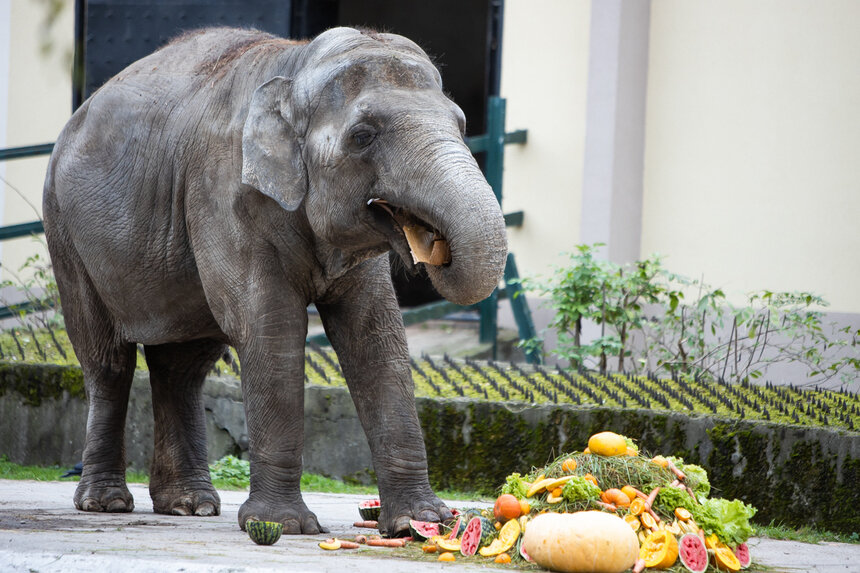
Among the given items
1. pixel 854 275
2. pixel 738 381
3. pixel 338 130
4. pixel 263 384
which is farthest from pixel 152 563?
pixel 854 275

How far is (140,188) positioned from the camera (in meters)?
6.46

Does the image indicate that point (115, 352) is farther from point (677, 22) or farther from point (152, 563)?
point (677, 22)

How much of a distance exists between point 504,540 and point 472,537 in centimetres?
13

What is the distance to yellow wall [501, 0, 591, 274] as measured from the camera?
12.1 metres

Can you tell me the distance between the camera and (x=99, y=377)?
704 cm

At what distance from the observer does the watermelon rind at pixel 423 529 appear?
5.51 m

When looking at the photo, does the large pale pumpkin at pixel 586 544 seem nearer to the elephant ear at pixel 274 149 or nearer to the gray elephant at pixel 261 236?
the gray elephant at pixel 261 236

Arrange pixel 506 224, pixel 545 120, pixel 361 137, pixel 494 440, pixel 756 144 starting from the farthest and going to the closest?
pixel 545 120
pixel 506 224
pixel 756 144
pixel 494 440
pixel 361 137

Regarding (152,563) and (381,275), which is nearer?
(152,563)

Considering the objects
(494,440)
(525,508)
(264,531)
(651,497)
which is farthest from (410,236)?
(494,440)

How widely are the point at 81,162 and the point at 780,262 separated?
6.49m

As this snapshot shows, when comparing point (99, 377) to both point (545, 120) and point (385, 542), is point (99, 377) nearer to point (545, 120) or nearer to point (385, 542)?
point (385, 542)

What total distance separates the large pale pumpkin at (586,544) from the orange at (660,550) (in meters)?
0.08

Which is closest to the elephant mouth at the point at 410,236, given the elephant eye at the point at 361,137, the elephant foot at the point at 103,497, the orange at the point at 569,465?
the elephant eye at the point at 361,137
